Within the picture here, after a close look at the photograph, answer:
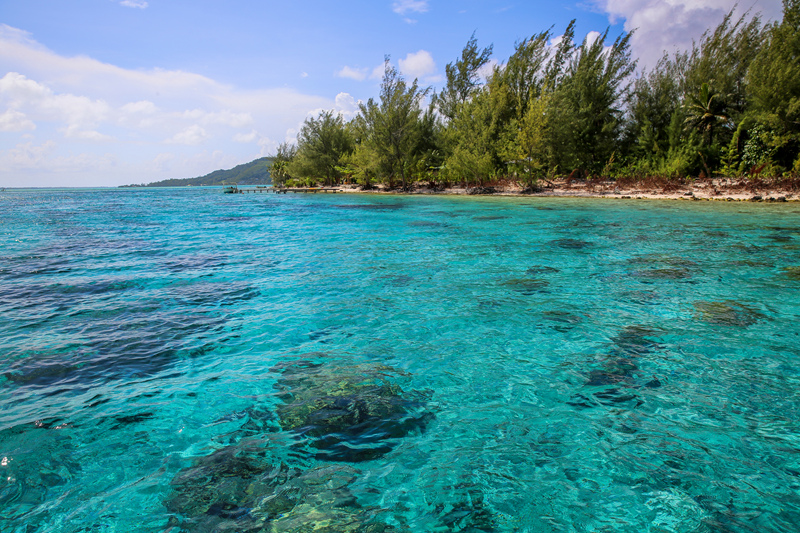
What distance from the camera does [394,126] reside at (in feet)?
150

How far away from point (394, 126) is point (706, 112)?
30026 mm

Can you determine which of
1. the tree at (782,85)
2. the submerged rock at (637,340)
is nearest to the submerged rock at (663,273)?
the submerged rock at (637,340)

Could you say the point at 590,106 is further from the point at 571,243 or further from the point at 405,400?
the point at 405,400

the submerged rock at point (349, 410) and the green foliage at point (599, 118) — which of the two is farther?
the green foliage at point (599, 118)

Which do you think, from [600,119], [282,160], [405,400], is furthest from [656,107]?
[282,160]

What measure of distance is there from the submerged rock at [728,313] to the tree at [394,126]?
4265cm

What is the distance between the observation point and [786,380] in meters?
4.57

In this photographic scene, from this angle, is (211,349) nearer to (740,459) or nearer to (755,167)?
(740,459)

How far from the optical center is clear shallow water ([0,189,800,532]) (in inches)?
114

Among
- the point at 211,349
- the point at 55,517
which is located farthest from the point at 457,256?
the point at 55,517

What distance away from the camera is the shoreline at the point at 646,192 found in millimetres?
25953

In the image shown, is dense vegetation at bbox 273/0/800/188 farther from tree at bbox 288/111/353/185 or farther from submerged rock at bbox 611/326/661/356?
submerged rock at bbox 611/326/661/356

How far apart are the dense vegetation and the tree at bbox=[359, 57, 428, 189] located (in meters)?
0.13

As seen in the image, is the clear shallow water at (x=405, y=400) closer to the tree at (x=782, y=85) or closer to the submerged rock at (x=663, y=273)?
the submerged rock at (x=663, y=273)
